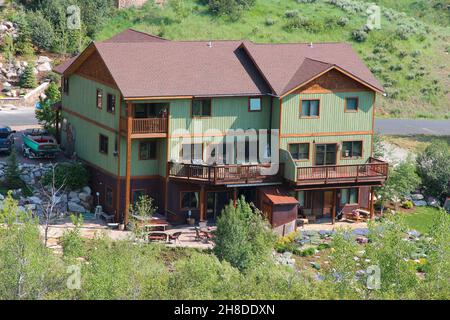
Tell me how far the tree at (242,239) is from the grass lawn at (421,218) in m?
10.3

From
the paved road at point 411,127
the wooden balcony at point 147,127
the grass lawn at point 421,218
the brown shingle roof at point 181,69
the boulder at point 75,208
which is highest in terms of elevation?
the brown shingle roof at point 181,69

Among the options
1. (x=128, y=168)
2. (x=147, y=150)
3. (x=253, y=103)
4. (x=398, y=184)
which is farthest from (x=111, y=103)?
(x=398, y=184)

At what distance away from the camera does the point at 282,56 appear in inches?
2388

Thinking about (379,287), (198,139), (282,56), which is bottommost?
(379,287)

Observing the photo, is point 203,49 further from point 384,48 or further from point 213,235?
point 384,48

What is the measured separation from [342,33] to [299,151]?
35.1 m

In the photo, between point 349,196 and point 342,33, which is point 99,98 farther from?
point 342,33

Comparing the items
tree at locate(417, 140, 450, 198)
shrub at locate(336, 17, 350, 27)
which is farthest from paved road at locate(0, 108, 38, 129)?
shrub at locate(336, 17, 350, 27)

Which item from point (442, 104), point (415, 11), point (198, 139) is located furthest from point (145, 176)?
point (415, 11)

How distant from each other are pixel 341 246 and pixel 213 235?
9686 millimetres

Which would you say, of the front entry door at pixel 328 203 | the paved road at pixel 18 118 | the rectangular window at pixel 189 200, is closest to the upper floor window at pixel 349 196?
the front entry door at pixel 328 203

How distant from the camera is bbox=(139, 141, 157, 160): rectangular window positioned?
187 ft

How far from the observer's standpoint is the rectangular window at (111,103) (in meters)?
57.4

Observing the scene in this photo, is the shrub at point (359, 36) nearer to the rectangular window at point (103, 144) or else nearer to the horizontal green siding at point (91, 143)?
the horizontal green siding at point (91, 143)
